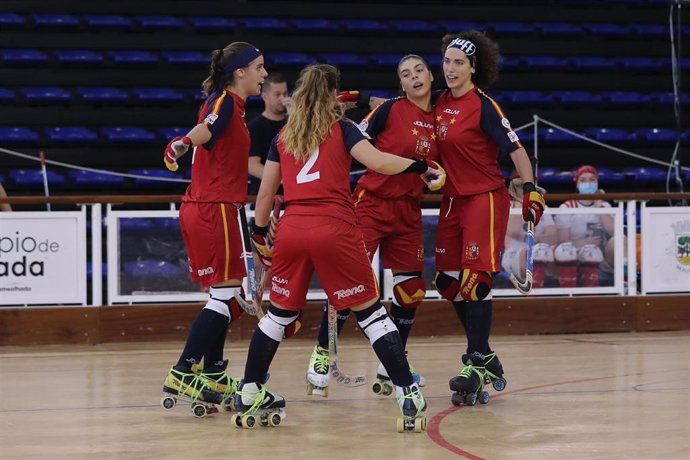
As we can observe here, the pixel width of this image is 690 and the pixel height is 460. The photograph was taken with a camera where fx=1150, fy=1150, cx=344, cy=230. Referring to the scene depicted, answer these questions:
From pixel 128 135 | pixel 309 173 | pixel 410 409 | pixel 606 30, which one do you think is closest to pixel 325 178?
pixel 309 173

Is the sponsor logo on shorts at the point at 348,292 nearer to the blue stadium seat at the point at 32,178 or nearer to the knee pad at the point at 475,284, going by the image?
the knee pad at the point at 475,284

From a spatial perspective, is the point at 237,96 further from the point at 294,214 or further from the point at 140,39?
the point at 140,39

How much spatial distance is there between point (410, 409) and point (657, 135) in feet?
36.3

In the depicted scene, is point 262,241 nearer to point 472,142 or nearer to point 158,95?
point 472,142

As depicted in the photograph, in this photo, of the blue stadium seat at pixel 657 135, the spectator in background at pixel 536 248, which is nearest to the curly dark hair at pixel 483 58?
the spectator in background at pixel 536 248

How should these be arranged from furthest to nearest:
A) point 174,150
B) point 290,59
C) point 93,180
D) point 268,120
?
point 290,59 < point 93,180 < point 268,120 < point 174,150

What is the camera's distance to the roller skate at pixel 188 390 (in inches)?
230

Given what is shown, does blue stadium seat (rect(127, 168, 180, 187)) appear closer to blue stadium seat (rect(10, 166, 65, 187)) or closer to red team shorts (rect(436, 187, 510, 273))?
blue stadium seat (rect(10, 166, 65, 187))

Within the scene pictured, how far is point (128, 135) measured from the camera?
46.3ft

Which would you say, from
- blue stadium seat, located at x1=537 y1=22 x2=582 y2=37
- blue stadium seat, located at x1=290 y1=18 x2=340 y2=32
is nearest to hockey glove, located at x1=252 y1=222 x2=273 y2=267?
blue stadium seat, located at x1=290 y1=18 x2=340 y2=32

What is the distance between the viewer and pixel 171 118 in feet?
47.8

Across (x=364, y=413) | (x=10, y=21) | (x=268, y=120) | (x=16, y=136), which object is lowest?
(x=364, y=413)

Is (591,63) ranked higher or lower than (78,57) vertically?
higher

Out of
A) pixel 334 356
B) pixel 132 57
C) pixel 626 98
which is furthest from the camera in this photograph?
pixel 626 98
